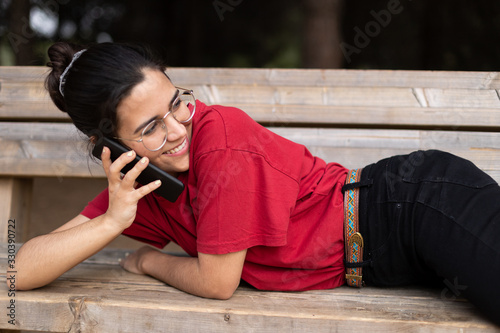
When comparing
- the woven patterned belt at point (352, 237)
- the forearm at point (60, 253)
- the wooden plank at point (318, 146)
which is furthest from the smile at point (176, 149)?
the wooden plank at point (318, 146)

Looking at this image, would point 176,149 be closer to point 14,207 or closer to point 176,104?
point 176,104

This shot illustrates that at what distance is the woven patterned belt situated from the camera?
162cm

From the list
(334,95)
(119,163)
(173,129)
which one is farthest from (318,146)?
(119,163)

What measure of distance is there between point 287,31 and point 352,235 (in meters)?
6.11

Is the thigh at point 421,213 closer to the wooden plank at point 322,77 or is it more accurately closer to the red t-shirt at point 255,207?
the red t-shirt at point 255,207

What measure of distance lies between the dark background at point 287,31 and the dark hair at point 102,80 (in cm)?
301

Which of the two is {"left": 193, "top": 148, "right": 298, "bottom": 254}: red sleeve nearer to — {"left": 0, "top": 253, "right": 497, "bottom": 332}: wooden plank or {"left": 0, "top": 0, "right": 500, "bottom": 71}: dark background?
{"left": 0, "top": 253, "right": 497, "bottom": 332}: wooden plank

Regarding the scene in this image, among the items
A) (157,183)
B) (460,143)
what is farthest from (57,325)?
(460,143)

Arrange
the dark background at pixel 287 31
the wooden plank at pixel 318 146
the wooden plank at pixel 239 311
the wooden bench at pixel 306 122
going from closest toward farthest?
the wooden plank at pixel 239 311 → the wooden bench at pixel 306 122 → the wooden plank at pixel 318 146 → the dark background at pixel 287 31

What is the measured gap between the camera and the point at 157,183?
1.49 metres

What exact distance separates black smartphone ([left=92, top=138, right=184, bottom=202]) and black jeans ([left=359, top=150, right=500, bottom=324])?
58 centimetres

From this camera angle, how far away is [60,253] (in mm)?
1557

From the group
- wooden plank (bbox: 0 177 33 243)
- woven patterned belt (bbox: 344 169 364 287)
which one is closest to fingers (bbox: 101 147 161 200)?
woven patterned belt (bbox: 344 169 364 287)

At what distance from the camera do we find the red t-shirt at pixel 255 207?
4.75ft
